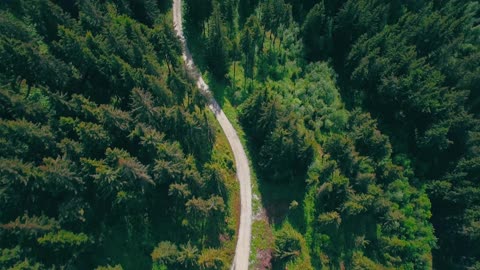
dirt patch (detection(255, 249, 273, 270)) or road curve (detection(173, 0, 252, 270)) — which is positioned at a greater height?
road curve (detection(173, 0, 252, 270))

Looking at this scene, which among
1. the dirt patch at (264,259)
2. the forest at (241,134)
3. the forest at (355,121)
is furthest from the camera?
the forest at (355,121)

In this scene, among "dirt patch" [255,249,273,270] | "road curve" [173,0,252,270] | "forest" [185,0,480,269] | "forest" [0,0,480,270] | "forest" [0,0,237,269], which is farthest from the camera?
"forest" [185,0,480,269]

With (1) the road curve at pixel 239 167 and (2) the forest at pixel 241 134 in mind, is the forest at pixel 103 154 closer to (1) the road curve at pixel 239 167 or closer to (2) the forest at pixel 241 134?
(2) the forest at pixel 241 134

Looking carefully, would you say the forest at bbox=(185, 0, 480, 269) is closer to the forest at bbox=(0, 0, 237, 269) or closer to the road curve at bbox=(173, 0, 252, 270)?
the road curve at bbox=(173, 0, 252, 270)

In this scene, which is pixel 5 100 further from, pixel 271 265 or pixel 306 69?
pixel 306 69

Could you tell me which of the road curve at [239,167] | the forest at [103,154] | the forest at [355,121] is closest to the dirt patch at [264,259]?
the forest at [355,121]

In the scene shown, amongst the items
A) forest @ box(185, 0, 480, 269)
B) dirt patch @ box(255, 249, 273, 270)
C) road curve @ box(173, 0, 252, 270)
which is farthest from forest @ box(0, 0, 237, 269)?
forest @ box(185, 0, 480, 269)
